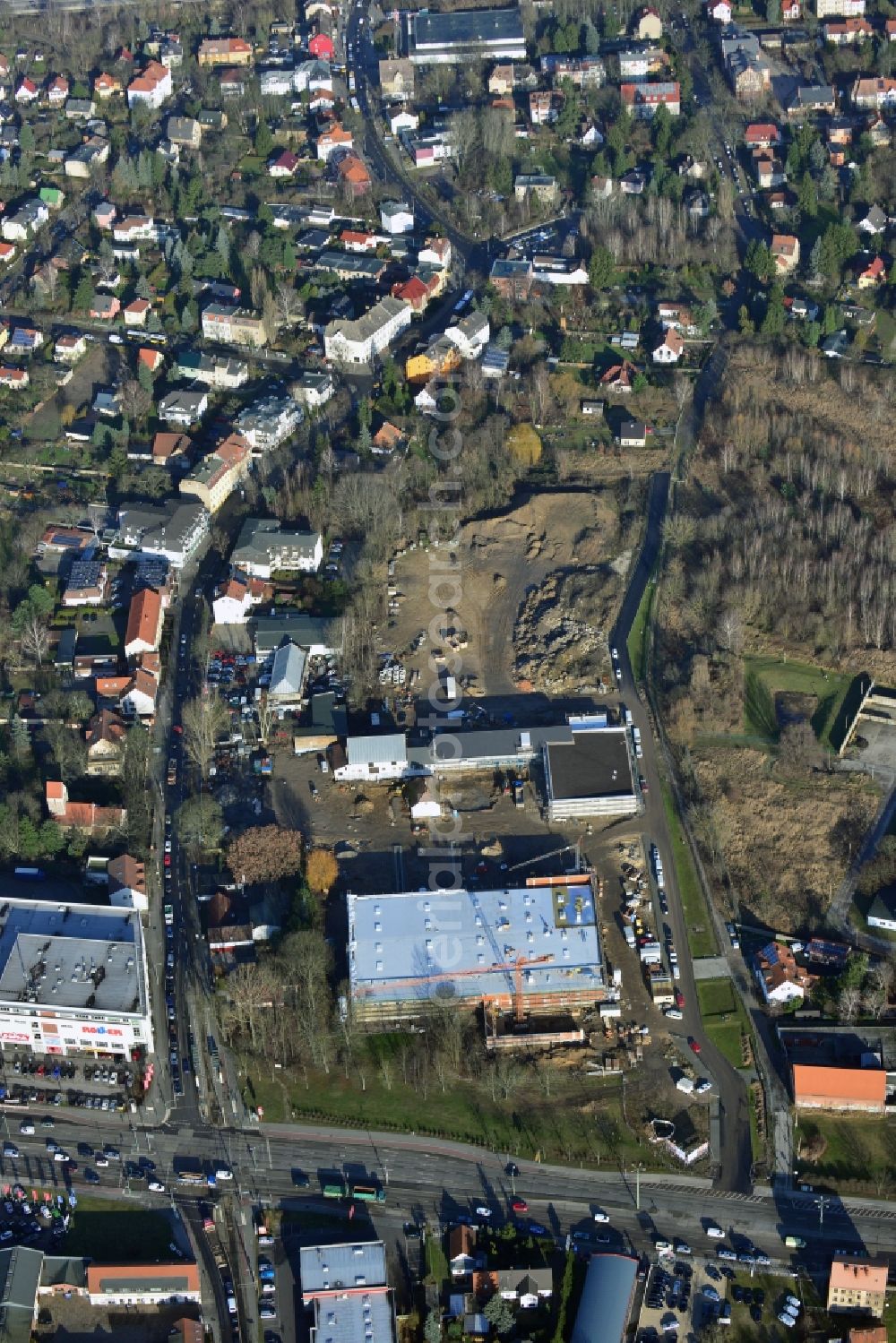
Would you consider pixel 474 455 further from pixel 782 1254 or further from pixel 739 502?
pixel 782 1254

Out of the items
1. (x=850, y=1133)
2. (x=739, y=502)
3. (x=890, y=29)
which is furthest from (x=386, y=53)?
(x=850, y=1133)

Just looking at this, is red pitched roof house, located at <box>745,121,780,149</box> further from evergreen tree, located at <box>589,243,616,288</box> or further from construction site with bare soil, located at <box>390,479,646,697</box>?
construction site with bare soil, located at <box>390,479,646,697</box>

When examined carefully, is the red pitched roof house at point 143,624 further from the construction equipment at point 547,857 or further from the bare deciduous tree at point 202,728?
the construction equipment at point 547,857

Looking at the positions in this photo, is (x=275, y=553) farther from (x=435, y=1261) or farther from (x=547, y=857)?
(x=435, y=1261)

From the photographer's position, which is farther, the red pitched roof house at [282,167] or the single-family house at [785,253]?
the red pitched roof house at [282,167]

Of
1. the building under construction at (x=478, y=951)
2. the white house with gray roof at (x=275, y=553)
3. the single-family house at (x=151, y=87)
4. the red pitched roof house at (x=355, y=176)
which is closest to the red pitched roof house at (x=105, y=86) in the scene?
the single-family house at (x=151, y=87)

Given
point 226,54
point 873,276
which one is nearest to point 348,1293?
point 873,276

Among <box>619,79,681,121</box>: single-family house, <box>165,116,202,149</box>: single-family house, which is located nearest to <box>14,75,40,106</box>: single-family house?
<box>165,116,202,149</box>: single-family house
